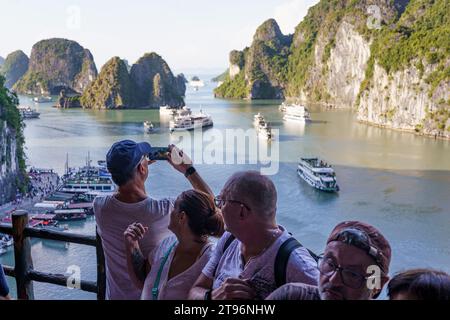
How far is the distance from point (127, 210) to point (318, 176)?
1214 cm

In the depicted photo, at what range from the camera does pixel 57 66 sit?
56312mm

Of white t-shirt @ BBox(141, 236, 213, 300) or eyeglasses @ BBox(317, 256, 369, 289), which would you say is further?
white t-shirt @ BBox(141, 236, 213, 300)

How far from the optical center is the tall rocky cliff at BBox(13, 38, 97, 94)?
5472cm

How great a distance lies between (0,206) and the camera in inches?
535

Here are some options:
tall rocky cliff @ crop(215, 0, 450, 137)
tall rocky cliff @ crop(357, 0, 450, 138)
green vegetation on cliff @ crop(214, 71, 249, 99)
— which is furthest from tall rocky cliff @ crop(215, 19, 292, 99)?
tall rocky cliff @ crop(357, 0, 450, 138)

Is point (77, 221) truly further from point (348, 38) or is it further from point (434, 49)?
point (348, 38)

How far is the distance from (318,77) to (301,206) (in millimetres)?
36416

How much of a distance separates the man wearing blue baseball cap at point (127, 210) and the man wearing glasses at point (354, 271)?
48 cm

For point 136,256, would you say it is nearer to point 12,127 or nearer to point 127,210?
point 127,210

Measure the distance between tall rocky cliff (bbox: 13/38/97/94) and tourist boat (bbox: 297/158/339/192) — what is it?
1717 inches

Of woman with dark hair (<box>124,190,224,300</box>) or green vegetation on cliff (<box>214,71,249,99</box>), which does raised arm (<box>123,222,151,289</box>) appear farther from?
green vegetation on cliff (<box>214,71,249,99</box>)

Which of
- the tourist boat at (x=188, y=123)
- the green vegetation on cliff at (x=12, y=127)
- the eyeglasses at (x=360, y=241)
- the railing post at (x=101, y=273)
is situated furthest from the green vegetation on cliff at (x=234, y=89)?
the eyeglasses at (x=360, y=241)

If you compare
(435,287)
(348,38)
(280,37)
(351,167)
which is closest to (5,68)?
(280,37)

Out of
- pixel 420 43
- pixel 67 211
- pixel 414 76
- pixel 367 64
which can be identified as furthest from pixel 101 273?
pixel 367 64
